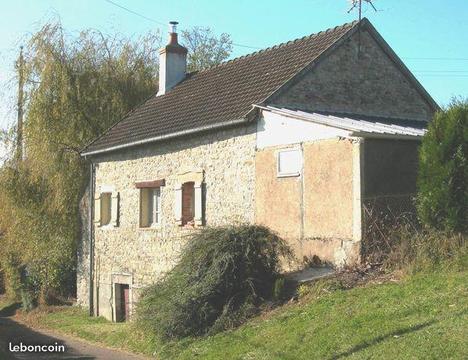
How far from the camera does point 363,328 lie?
854cm

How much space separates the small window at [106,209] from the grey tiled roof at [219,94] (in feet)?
4.87

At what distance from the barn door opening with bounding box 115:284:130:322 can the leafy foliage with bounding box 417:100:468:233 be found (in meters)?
10.3

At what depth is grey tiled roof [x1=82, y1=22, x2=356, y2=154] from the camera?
1512 centimetres

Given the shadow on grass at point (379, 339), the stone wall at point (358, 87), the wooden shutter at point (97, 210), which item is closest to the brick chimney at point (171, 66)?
the wooden shutter at point (97, 210)

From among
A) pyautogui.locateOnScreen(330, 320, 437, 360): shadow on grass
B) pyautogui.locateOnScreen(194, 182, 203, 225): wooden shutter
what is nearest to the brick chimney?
pyautogui.locateOnScreen(194, 182, 203, 225): wooden shutter

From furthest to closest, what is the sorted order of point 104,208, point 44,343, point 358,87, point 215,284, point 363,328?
1. point 104,208
2. point 44,343
3. point 358,87
4. point 215,284
5. point 363,328

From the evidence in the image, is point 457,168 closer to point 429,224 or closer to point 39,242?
point 429,224

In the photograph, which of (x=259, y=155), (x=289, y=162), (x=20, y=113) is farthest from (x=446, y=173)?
(x=20, y=113)

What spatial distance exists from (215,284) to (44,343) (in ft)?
21.1

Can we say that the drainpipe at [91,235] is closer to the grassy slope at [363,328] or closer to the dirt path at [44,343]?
the dirt path at [44,343]

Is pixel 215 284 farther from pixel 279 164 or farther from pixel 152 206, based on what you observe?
pixel 152 206

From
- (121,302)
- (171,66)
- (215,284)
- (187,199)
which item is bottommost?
(121,302)

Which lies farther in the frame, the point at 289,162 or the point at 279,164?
the point at 279,164

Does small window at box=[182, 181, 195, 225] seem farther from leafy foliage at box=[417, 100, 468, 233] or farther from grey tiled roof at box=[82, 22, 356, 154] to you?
leafy foliage at box=[417, 100, 468, 233]
